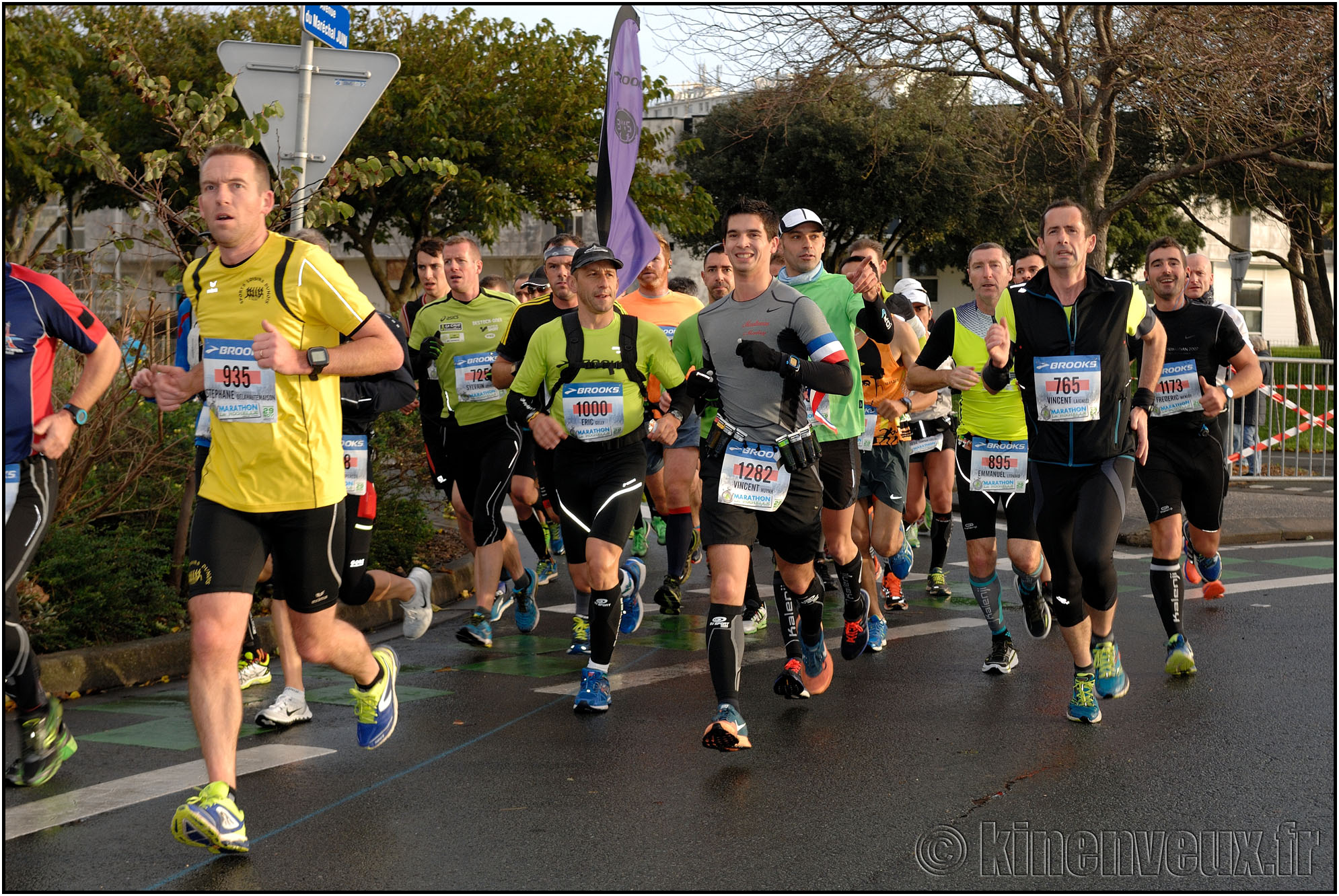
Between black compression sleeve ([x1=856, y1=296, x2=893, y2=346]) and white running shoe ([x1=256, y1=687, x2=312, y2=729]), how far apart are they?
2.98 m

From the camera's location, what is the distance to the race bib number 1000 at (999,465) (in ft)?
23.4

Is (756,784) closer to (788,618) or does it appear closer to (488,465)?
(788,618)

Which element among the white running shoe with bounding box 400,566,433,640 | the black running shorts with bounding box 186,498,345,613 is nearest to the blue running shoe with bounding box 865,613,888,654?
the white running shoe with bounding box 400,566,433,640

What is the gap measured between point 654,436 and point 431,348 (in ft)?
7.13

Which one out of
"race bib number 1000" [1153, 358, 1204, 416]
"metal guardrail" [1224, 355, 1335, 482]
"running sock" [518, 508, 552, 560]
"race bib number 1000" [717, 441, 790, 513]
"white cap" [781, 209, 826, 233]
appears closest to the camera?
"race bib number 1000" [717, 441, 790, 513]

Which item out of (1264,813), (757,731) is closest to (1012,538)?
(757,731)

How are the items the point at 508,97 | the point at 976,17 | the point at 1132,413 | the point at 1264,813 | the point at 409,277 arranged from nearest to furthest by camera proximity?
the point at 1264,813, the point at 1132,413, the point at 976,17, the point at 508,97, the point at 409,277

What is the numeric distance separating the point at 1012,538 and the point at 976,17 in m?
13.2

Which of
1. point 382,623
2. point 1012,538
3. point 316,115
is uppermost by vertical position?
point 316,115

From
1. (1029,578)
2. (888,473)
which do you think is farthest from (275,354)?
(888,473)

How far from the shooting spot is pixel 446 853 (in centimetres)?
413

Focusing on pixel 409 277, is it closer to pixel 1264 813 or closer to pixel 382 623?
pixel 382 623

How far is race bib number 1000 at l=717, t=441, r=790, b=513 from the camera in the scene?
18.5ft

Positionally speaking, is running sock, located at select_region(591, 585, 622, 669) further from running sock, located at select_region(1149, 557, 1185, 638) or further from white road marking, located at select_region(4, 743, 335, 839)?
running sock, located at select_region(1149, 557, 1185, 638)
